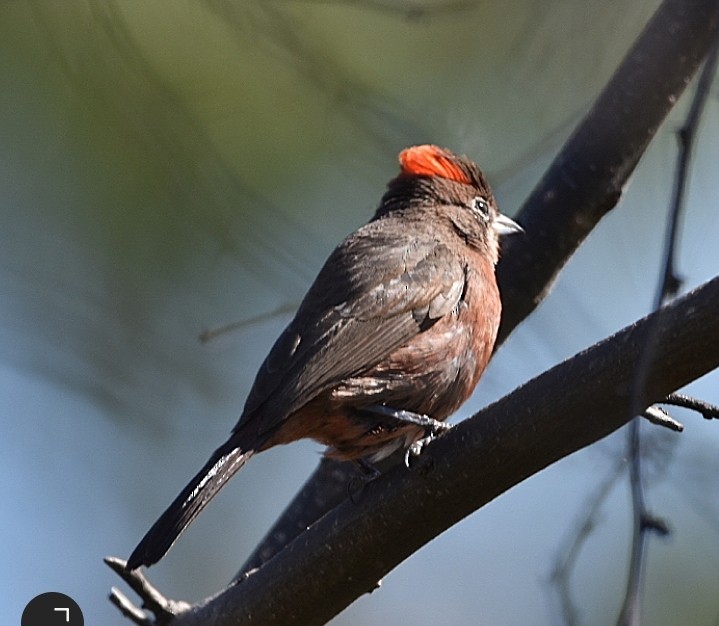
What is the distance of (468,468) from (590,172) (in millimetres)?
1769

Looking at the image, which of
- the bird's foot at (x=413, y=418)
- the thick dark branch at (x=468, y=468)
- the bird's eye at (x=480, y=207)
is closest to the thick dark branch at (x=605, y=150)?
the bird's eye at (x=480, y=207)

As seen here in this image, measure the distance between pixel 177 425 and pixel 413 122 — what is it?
9.24 feet

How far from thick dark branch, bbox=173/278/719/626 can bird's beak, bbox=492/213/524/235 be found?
1843mm

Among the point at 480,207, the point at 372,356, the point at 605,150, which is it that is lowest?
the point at 372,356

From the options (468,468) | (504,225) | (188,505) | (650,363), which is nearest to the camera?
(650,363)

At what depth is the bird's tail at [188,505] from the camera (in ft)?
12.5


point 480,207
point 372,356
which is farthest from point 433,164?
point 372,356

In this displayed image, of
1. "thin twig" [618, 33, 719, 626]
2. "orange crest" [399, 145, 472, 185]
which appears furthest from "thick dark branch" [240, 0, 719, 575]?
"thin twig" [618, 33, 719, 626]

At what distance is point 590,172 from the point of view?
472cm

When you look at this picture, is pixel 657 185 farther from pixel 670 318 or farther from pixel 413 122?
pixel 670 318

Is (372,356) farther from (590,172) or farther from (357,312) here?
(590,172)

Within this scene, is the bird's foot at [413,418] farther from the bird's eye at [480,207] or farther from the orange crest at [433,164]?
the orange crest at [433,164]

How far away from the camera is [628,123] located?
4.62 metres

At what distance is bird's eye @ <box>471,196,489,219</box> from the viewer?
221 inches
